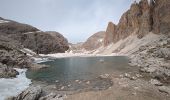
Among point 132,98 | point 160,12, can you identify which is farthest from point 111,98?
point 160,12

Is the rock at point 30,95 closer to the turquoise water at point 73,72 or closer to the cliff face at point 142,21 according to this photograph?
the turquoise water at point 73,72

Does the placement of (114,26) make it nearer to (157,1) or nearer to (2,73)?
(157,1)

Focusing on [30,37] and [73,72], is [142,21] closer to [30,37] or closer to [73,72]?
[30,37]

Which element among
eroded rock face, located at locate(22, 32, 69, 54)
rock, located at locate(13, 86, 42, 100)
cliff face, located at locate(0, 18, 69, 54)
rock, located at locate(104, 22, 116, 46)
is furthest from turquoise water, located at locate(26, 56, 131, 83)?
rock, located at locate(104, 22, 116, 46)

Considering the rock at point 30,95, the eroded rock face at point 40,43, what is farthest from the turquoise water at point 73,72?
the eroded rock face at point 40,43

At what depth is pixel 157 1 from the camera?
128 meters

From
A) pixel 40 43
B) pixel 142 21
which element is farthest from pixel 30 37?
pixel 142 21

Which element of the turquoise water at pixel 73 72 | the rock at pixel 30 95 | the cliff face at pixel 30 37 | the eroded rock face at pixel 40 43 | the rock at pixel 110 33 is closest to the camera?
the rock at pixel 30 95

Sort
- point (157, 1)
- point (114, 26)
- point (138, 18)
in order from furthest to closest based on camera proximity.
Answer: point (114, 26)
point (138, 18)
point (157, 1)

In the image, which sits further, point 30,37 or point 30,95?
point 30,37

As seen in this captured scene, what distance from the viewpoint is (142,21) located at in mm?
133500

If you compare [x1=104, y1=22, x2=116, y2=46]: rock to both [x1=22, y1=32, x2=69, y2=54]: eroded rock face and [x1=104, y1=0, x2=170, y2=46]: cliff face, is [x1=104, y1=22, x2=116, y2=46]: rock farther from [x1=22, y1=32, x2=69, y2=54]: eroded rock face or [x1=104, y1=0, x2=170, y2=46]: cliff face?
[x1=22, y1=32, x2=69, y2=54]: eroded rock face

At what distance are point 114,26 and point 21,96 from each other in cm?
16323

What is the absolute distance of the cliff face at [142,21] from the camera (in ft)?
380
